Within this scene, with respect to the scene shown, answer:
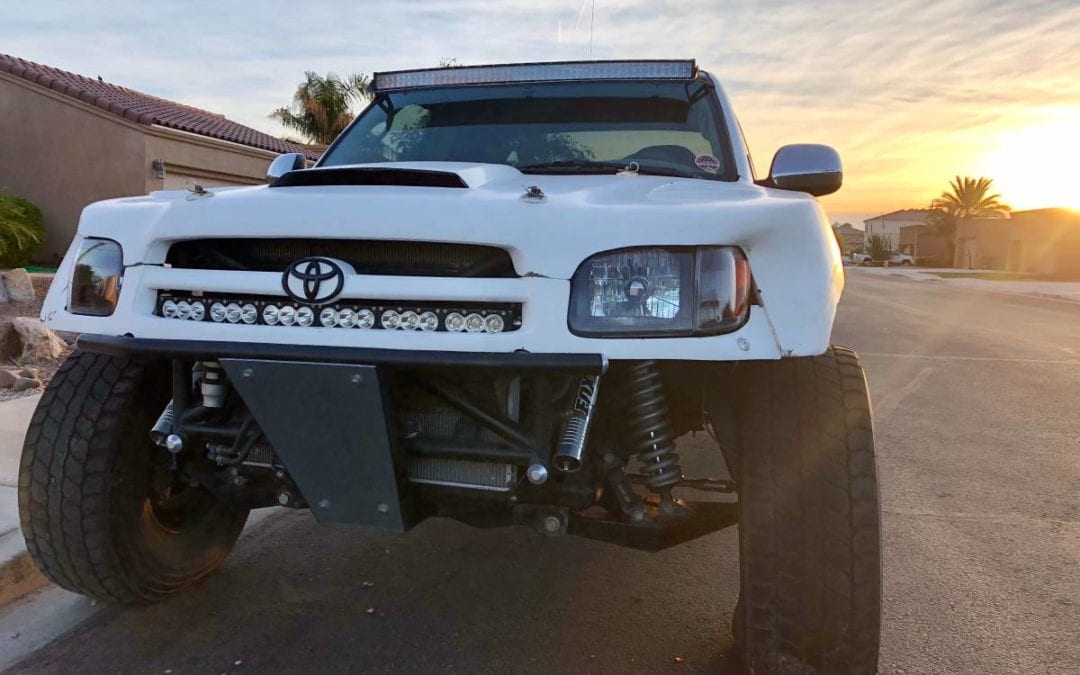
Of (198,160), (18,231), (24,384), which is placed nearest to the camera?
(24,384)

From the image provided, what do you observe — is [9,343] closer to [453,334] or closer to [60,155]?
[453,334]

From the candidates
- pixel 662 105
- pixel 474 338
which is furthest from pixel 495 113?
pixel 474 338

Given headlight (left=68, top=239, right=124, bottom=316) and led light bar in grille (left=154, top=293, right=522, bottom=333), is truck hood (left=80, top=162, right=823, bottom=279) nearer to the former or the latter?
headlight (left=68, top=239, right=124, bottom=316)

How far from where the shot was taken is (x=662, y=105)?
351 centimetres

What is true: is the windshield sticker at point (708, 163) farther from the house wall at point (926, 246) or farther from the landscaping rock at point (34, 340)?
the house wall at point (926, 246)

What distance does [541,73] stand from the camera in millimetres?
3629

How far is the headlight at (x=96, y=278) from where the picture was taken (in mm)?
2330

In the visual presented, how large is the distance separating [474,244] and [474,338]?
0.24 metres

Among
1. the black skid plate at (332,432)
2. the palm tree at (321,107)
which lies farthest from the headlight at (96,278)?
the palm tree at (321,107)

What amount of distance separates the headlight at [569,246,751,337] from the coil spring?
14 centimetres

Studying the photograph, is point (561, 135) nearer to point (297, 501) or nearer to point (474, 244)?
point (474, 244)

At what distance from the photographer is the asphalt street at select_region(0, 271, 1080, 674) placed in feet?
9.04

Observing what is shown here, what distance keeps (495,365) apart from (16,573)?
2.47 meters

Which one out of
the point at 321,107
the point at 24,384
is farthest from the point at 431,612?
the point at 321,107
